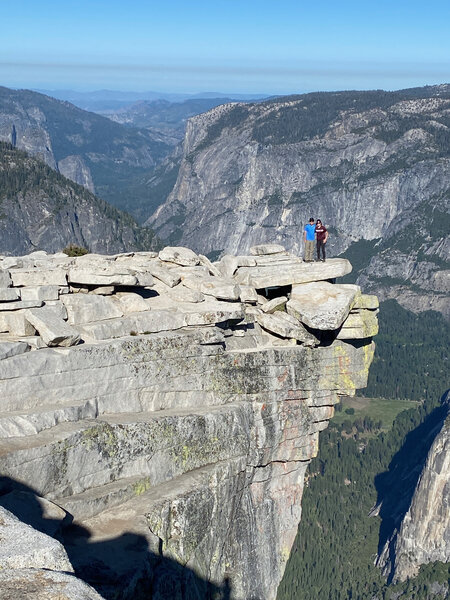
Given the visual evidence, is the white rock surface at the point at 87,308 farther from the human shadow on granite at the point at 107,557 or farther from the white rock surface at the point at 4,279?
the human shadow on granite at the point at 107,557

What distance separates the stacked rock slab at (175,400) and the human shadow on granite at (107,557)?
78 millimetres

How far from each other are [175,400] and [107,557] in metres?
11.1

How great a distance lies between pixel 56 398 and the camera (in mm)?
31594

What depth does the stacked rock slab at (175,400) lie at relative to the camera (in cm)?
2859

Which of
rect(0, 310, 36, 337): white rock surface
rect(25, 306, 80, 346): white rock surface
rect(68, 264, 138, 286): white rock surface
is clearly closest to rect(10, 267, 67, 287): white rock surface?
rect(68, 264, 138, 286): white rock surface

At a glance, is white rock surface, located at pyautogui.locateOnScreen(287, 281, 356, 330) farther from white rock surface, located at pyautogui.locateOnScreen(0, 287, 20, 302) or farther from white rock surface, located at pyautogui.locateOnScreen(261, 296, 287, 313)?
white rock surface, located at pyautogui.locateOnScreen(0, 287, 20, 302)

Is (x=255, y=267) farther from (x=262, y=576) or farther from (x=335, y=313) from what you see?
(x=262, y=576)

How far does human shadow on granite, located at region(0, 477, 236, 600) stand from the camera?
24469 mm

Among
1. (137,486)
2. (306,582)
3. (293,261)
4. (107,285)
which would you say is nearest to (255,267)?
(293,261)

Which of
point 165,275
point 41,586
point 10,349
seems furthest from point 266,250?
point 41,586

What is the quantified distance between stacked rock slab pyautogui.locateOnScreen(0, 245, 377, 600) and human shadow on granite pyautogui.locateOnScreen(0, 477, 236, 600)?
0.08m

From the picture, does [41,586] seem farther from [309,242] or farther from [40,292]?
[309,242]

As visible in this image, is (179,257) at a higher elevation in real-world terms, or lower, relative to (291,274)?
higher

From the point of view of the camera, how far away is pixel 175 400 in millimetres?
36281
